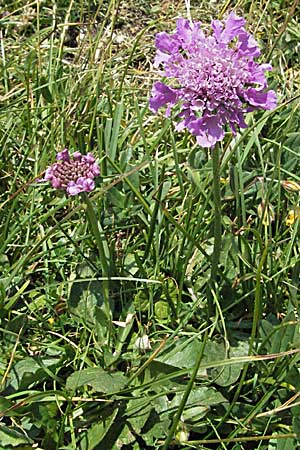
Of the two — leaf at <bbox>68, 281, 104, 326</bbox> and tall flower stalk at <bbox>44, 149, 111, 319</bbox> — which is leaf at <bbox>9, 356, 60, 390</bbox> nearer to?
leaf at <bbox>68, 281, 104, 326</bbox>

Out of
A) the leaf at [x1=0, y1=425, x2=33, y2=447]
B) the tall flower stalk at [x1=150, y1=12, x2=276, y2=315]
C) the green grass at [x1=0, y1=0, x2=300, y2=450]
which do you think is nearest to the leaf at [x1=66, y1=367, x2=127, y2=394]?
the green grass at [x1=0, y1=0, x2=300, y2=450]

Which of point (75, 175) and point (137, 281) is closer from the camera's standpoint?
point (75, 175)

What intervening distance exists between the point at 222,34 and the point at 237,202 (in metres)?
0.44

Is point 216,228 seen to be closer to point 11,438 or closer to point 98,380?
point 98,380

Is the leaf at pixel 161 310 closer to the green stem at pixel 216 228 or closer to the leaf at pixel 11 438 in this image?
the green stem at pixel 216 228

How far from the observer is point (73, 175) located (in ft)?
3.85

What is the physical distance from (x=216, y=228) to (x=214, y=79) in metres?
0.30

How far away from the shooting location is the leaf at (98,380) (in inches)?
47.6

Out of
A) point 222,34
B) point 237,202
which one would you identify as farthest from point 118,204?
point 222,34

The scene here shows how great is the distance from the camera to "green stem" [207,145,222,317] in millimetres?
1145

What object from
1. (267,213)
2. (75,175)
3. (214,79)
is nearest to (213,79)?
(214,79)

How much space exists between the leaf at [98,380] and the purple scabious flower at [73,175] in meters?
0.32

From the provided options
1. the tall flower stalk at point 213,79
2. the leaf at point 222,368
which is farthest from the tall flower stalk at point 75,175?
the leaf at point 222,368

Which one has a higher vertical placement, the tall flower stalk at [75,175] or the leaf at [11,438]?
the tall flower stalk at [75,175]
